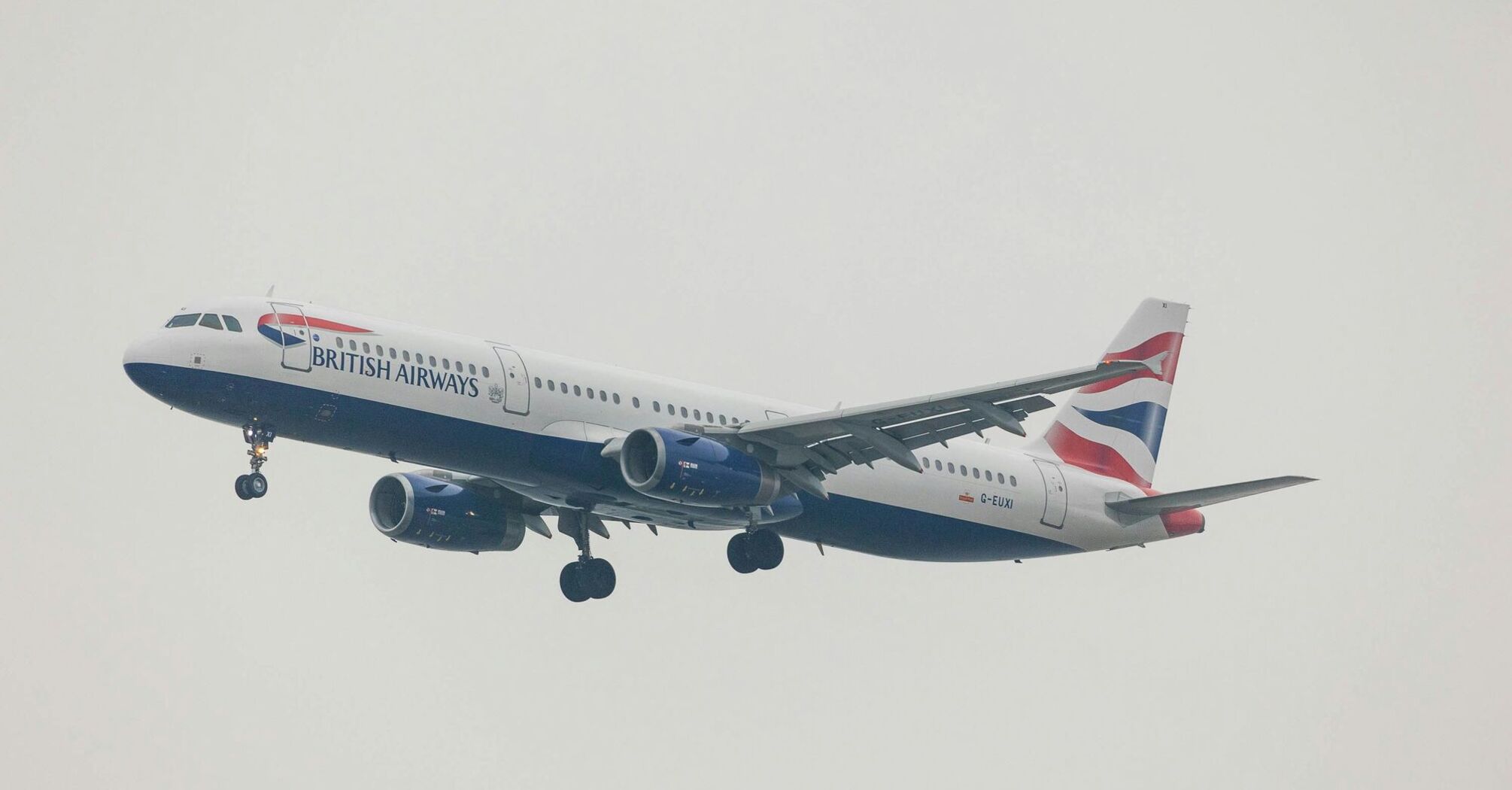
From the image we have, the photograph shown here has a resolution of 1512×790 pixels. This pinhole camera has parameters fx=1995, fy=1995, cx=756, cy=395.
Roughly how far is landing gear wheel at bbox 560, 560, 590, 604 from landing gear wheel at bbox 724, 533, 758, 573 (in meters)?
3.97

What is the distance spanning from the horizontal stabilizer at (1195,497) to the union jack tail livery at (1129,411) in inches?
74.0

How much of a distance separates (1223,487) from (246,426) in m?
20.4

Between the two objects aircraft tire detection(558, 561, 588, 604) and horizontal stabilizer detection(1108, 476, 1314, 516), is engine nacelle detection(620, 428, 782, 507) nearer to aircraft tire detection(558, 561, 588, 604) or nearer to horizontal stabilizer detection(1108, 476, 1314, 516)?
aircraft tire detection(558, 561, 588, 604)

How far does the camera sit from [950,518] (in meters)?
45.8

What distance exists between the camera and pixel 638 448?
39875 mm

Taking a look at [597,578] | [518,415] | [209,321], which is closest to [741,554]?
[597,578]

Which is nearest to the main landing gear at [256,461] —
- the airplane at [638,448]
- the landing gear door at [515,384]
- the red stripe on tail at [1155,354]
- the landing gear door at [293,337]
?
the airplane at [638,448]

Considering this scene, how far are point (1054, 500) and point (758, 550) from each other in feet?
25.8

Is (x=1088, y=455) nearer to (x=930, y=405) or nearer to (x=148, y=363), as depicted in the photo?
(x=930, y=405)

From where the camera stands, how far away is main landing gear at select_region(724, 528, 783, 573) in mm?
43781

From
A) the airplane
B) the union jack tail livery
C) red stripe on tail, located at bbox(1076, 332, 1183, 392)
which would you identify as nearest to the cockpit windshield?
the airplane

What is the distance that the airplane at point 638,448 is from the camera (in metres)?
37.8

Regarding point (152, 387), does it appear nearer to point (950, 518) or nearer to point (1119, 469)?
point (950, 518)

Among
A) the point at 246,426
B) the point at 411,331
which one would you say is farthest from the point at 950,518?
the point at 246,426
